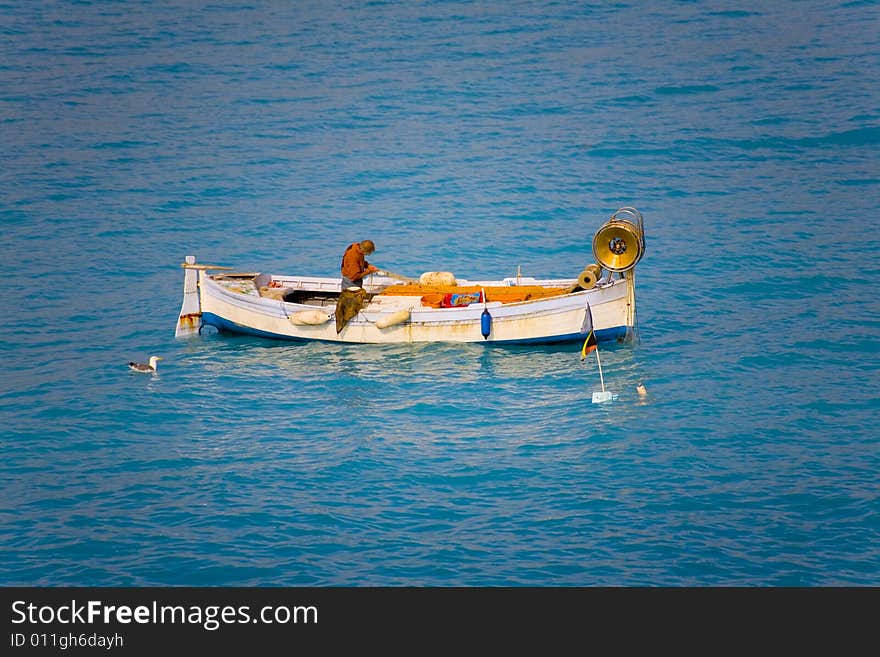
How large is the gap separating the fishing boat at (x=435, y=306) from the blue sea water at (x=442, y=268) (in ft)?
1.73

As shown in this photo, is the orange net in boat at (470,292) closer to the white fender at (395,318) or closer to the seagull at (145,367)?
the white fender at (395,318)

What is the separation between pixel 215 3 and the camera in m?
69.4

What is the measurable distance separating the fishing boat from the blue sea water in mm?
528

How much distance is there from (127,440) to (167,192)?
22923 mm

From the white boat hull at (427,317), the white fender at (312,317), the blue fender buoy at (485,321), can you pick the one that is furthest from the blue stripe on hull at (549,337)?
the white fender at (312,317)

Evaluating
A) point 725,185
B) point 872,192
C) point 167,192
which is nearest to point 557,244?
point 725,185

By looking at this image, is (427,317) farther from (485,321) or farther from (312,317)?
(312,317)

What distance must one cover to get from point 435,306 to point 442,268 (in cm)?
862

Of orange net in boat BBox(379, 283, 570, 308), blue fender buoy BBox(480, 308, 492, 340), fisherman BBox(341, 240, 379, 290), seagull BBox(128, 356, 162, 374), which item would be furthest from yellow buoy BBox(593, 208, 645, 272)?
seagull BBox(128, 356, 162, 374)

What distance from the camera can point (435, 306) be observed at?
3338 centimetres

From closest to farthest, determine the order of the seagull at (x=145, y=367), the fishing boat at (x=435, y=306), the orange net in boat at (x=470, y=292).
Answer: the fishing boat at (x=435, y=306), the seagull at (x=145, y=367), the orange net in boat at (x=470, y=292)

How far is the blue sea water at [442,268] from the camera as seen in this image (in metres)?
23.1
